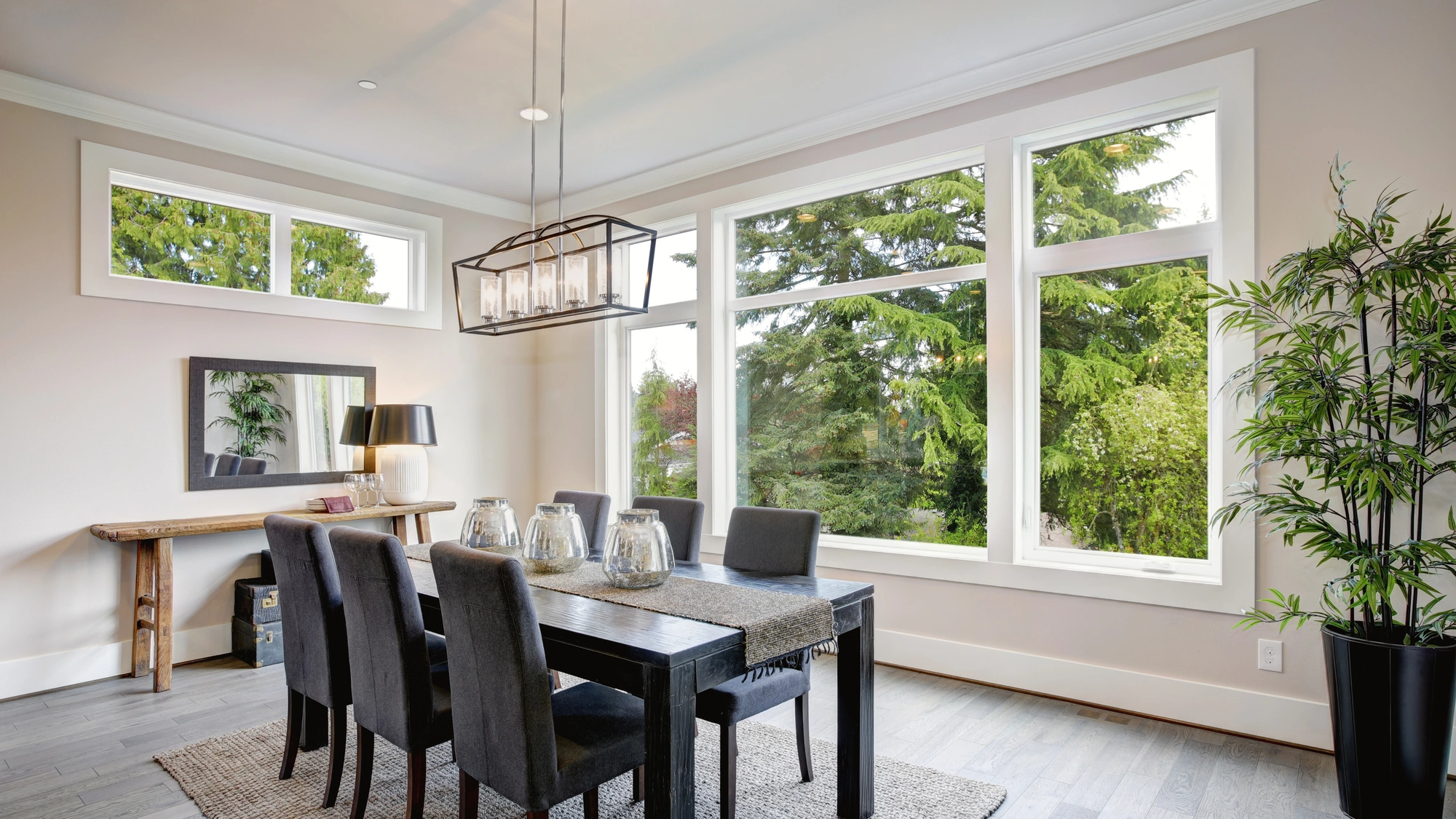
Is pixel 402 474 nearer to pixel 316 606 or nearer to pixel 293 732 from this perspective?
pixel 293 732

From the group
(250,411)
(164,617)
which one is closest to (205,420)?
(250,411)

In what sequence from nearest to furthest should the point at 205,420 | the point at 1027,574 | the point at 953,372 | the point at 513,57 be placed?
the point at 513,57 → the point at 1027,574 → the point at 953,372 → the point at 205,420

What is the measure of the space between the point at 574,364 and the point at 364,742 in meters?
3.39

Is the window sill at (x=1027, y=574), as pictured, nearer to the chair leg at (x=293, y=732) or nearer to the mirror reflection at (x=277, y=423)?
the chair leg at (x=293, y=732)

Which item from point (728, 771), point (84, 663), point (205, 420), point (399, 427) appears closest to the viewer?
point (728, 771)

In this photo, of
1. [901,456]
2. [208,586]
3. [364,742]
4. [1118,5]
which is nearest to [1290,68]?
[1118,5]

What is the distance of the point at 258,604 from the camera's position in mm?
3973

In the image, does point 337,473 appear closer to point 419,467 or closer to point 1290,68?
point 419,467

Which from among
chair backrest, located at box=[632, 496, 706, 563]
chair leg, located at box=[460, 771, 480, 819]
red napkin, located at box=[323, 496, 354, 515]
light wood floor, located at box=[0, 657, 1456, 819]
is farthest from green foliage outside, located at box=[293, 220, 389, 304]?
chair leg, located at box=[460, 771, 480, 819]

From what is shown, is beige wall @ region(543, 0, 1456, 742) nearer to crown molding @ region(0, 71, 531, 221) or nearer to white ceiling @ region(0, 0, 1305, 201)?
white ceiling @ region(0, 0, 1305, 201)

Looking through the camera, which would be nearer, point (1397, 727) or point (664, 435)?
point (1397, 727)

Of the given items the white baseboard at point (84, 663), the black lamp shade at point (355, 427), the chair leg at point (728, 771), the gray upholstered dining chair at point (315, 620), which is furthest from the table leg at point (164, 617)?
the chair leg at point (728, 771)

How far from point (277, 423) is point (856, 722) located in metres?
3.61

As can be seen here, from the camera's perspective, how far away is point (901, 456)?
4043mm
